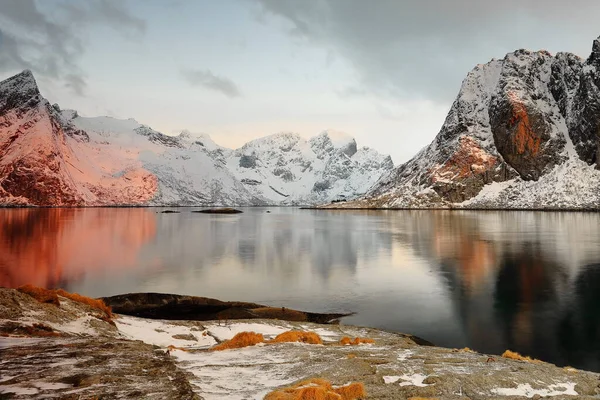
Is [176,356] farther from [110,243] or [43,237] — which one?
[43,237]

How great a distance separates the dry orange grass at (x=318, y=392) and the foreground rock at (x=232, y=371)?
0.37 meters

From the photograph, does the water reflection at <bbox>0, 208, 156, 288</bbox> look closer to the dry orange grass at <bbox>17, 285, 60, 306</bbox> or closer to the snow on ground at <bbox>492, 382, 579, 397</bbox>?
the dry orange grass at <bbox>17, 285, 60, 306</bbox>

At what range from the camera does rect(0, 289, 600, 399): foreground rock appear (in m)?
8.08

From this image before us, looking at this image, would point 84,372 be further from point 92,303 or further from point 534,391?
point 92,303

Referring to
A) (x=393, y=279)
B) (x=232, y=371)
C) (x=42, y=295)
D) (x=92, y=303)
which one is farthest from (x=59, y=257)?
(x=232, y=371)

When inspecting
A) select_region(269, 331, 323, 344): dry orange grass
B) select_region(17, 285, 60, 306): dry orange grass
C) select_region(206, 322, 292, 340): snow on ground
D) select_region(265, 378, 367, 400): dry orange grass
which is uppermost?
select_region(17, 285, 60, 306): dry orange grass

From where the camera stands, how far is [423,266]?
1708 inches

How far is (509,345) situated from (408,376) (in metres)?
13.0

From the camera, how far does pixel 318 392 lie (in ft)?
25.8

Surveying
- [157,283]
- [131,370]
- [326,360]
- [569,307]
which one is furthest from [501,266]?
[131,370]

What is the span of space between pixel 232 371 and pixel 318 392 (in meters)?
3.09

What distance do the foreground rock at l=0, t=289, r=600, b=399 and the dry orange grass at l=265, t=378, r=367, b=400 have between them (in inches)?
14.7

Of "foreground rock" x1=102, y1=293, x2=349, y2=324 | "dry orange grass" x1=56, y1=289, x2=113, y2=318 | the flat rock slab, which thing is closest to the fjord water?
"foreground rock" x1=102, y1=293, x2=349, y2=324

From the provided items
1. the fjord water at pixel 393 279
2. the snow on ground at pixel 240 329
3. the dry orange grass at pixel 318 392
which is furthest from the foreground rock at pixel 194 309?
the dry orange grass at pixel 318 392
